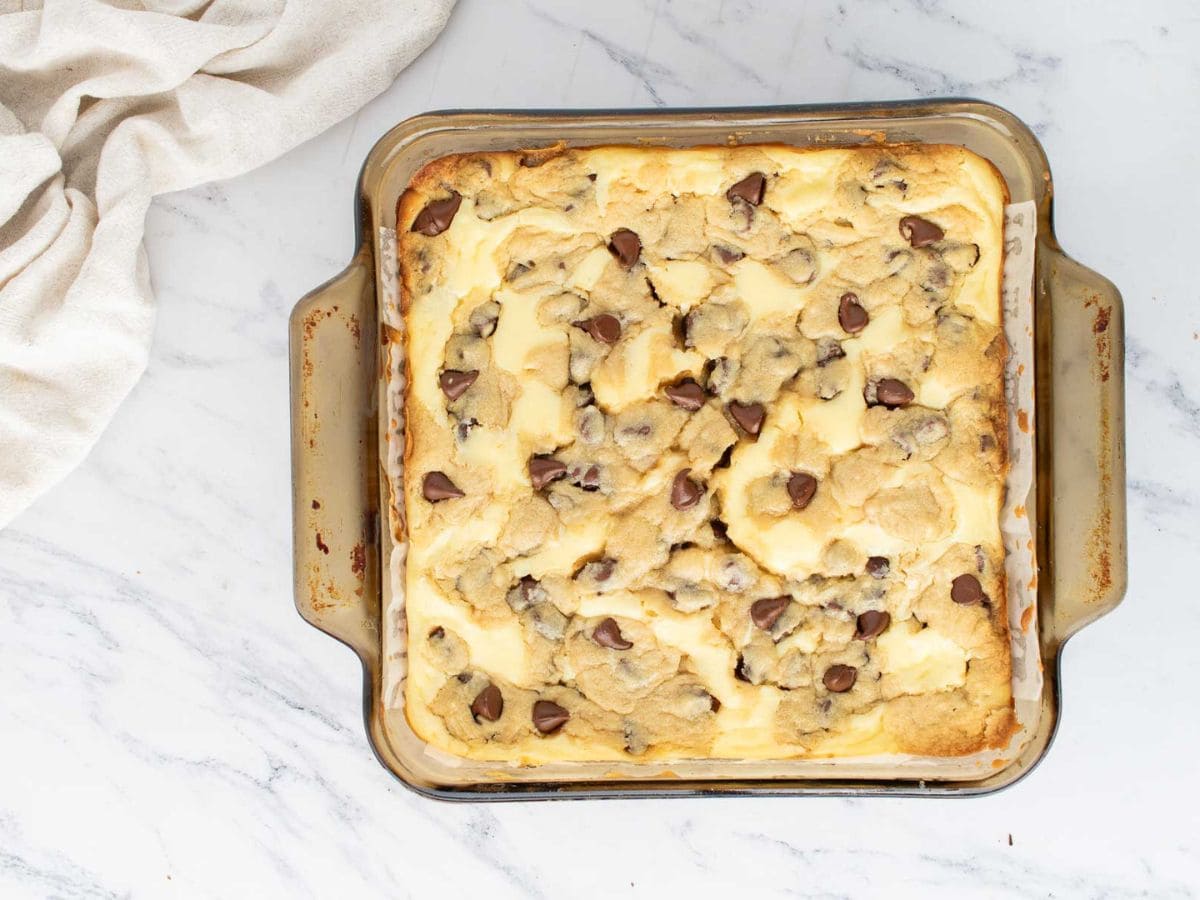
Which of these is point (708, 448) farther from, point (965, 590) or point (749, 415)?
point (965, 590)

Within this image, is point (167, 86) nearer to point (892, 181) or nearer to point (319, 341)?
point (319, 341)

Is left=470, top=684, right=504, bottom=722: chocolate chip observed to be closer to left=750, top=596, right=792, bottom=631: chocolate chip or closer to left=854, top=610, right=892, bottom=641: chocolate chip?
left=750, top=596, right=792, bottom=631: chocolate chip

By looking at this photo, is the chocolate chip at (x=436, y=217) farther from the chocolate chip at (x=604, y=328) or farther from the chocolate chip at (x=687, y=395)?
the chocolate chip at (x=687, y=395)

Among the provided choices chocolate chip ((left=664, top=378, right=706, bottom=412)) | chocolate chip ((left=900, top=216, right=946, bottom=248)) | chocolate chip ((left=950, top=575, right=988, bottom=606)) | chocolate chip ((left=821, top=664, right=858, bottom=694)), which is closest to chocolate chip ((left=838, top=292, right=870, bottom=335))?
chocolate chip ((left=900, top=216, right=946, bottom=248))

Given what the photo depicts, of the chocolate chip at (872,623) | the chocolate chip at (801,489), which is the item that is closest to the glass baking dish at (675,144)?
the chocolate chip at (872,623)

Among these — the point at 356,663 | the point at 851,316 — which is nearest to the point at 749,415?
the point at 851,316

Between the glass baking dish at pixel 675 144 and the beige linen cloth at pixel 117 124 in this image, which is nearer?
the glass baking dish at pixel 675 144

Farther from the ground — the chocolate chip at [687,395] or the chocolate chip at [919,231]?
the chocolate chip at [919,231]
